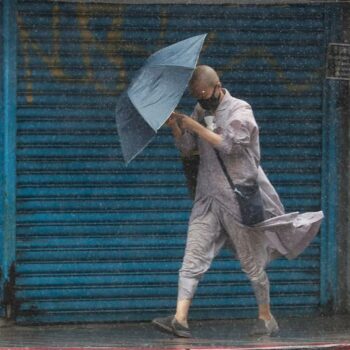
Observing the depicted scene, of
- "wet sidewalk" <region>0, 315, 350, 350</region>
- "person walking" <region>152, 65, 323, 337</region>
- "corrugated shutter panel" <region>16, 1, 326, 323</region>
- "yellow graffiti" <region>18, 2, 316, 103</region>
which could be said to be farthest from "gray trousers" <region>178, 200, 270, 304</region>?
"yellow graffiti" <region>18, 2, 316, 103</region>

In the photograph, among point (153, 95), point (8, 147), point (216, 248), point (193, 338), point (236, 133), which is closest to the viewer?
point (153, 95)

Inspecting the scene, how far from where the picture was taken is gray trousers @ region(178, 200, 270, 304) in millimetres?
9656

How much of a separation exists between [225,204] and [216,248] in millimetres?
359

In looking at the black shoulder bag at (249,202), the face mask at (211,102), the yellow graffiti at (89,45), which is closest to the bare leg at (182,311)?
the black shoulder bag at (249,202)

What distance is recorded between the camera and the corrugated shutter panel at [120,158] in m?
10.8

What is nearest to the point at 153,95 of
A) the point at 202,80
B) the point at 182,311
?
the point at 202,80

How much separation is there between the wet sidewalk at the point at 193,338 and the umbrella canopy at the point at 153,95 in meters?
1.48

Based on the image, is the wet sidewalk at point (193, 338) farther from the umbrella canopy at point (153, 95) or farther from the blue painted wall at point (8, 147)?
the umbrella canopy at point (153, 95)

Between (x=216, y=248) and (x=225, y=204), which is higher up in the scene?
(x=225, y=204)

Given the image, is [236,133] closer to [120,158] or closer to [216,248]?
[216,248]

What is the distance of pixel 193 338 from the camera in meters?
10.0

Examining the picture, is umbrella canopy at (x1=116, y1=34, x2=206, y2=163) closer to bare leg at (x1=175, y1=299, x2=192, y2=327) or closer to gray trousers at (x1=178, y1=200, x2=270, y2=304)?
gray trousers at (x1=178, y1=200, x2=270, y2=304)

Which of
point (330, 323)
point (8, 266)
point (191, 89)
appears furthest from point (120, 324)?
point (191, 89)

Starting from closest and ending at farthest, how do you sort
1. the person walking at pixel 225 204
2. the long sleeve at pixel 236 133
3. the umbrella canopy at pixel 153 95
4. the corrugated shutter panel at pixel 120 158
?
the umbrella canopy at pixel 153 95
the long sleeve at pixel 236 133
the person walking at pixel 225 204
the corrugated shutter panel at pixel 120 158
